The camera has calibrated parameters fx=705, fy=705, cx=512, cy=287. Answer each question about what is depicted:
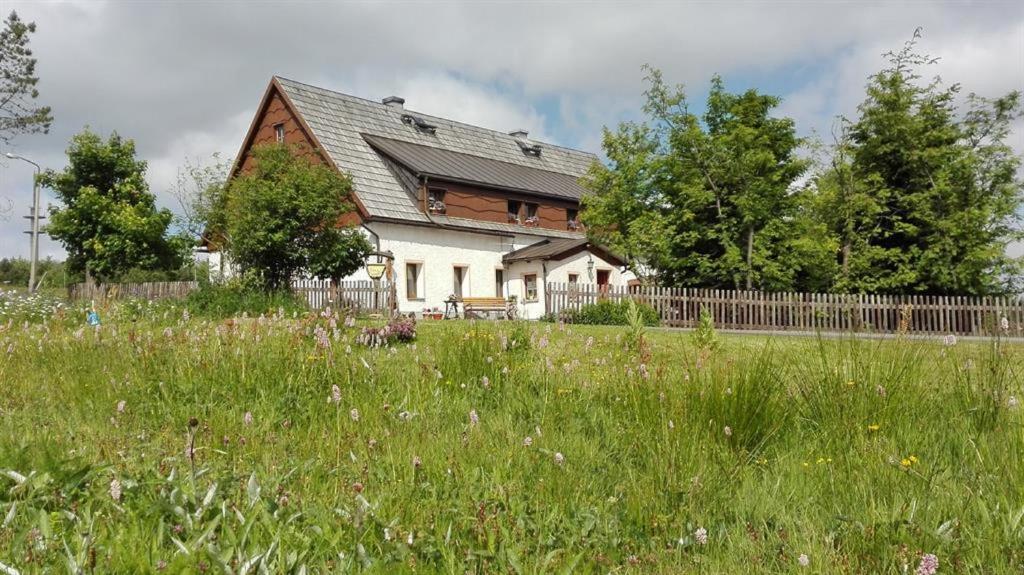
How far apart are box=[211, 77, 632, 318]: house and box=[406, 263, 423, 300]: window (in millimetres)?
40

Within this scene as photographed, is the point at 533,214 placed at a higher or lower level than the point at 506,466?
higher

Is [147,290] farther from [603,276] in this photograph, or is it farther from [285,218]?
[603,276]

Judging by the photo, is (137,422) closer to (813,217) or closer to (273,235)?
(273,235)

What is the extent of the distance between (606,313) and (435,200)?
12.5 m

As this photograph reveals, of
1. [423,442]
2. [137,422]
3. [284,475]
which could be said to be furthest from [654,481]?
[137,422]

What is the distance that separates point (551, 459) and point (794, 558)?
129 cm

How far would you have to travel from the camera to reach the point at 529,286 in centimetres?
2975

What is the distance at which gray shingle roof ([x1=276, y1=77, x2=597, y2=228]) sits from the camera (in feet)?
88.7

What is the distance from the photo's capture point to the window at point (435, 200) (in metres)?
28.8

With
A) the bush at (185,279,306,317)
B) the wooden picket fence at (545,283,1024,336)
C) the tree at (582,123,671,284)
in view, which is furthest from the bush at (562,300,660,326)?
the bush at (185,279,306,317)

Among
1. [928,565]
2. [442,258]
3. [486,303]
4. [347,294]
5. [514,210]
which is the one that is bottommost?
[928,565]

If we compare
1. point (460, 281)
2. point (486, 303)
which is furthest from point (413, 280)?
point (486, 303)

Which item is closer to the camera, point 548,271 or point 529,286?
point 548,271

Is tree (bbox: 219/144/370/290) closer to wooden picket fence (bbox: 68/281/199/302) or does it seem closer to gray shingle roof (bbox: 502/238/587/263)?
wooden picket fence (bbox: 68/281/199/302)
